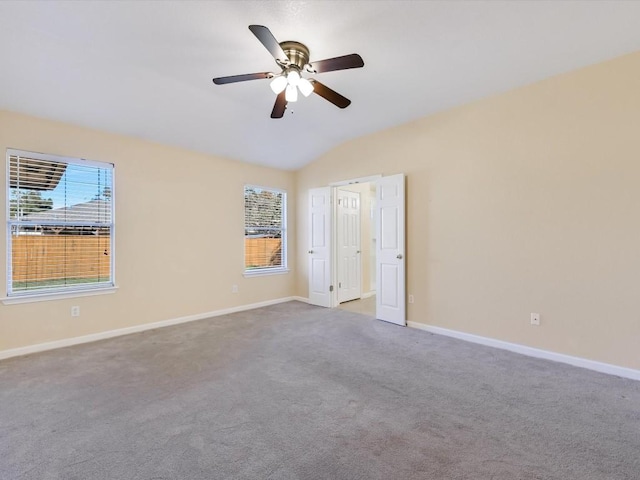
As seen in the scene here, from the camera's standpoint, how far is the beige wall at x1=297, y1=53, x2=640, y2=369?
9.19 ft

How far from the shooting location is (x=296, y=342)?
12.0 feet

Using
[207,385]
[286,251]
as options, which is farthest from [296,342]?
[286,251]

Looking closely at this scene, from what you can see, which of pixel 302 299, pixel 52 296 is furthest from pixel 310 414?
pixel 302 299

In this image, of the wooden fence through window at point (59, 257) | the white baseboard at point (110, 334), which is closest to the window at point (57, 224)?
the wooden fence through window at point (59, 257)

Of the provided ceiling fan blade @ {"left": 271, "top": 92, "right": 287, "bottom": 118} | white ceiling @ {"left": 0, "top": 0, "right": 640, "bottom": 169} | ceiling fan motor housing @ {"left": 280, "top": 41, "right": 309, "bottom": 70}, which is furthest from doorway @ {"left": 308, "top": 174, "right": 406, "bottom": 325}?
ceiling fan motor housing @ {"left": 280, "top": 41, "right": 309, "bottom": 70}

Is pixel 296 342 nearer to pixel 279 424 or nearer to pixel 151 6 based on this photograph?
pixel 279 424

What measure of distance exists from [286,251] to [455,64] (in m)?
4.05

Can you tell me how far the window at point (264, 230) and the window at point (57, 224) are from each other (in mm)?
2037

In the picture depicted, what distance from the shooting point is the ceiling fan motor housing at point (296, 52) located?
2.47 m

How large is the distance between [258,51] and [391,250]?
295cm

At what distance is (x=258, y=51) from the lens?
8.78 ft

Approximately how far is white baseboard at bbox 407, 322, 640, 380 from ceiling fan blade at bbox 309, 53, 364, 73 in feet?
10.6

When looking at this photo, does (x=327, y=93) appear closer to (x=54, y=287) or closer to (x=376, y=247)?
(x=376, y=247)

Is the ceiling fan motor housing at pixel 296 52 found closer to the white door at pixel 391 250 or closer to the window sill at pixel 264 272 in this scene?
the white door at pixel 391 250
